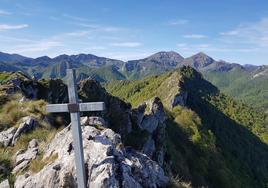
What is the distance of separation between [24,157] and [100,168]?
603 cm

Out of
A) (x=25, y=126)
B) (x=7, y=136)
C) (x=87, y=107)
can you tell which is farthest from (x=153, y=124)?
(x=87, y=107)

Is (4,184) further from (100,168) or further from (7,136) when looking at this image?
(7,136)

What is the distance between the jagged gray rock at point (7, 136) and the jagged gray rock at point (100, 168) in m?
5.66

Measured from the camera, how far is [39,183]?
14.7 metres

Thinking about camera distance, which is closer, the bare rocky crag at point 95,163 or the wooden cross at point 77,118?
the wooden cross at point 77,118

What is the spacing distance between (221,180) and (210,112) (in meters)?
101

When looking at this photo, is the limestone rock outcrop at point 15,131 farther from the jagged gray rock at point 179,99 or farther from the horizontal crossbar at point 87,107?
the jagged gray rock at point 179,99

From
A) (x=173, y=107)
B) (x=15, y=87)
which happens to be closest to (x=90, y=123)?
(x=15, y=87)

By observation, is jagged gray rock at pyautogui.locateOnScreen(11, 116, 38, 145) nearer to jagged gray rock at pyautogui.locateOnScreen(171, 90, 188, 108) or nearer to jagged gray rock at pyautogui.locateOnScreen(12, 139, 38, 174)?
jagged gray rock at pyautogui.locateOnScreen(12, 139, 38, 174)

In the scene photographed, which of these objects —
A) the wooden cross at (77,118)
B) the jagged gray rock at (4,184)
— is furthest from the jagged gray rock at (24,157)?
the wooden cross at (77,118)

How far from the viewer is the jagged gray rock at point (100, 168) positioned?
13.9 metres

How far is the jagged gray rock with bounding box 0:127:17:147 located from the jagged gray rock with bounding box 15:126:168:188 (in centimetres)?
566

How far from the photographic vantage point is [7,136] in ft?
73.4

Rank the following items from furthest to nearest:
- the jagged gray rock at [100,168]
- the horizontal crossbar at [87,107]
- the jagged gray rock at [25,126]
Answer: the jagged gray rock at [25,126] → the jagged gray rock at [100,168] → the horizontal crossbar at [87,107]
